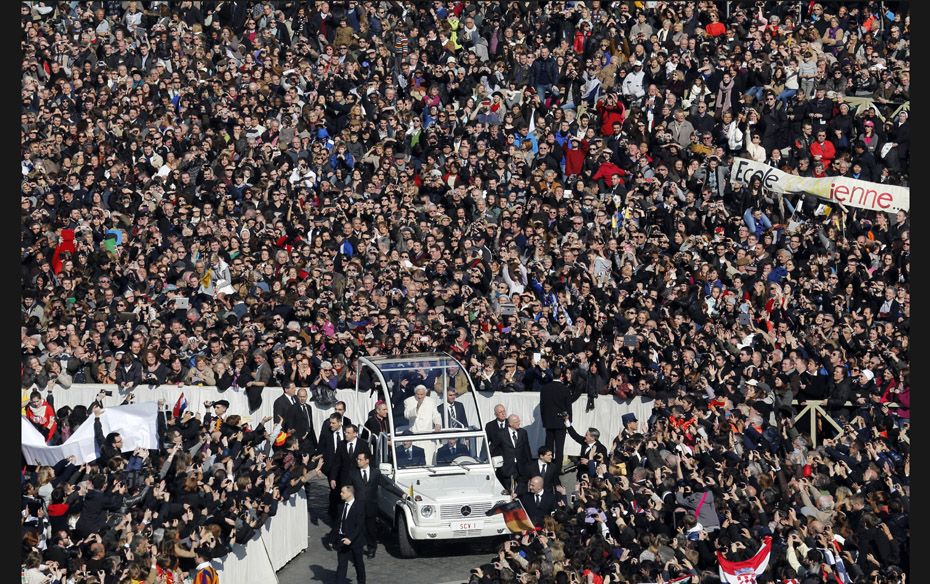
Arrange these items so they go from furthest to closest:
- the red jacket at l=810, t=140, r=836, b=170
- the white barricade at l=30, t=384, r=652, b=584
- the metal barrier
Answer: the red jacket at l=810, t=140, r=836, b=170
the white barricade at l=30, t=384, r=652, b=584
the metal barrier

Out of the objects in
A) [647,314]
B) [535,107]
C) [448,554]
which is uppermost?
[535,107]

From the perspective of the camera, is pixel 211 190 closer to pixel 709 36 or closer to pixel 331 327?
pixel 331 327

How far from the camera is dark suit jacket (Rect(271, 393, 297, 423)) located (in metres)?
26.7

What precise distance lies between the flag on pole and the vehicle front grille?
6.02 metres

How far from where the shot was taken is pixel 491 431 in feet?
84.5

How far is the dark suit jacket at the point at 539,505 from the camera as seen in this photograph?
79.3 feet

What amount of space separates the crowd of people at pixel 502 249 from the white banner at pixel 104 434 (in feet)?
1.63

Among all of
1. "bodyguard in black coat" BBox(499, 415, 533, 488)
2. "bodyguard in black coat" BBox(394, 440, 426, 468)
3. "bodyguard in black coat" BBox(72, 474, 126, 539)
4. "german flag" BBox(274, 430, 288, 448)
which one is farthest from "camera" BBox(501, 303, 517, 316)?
"bodyguard in black coat" BBox(72, 474, 126, 539)

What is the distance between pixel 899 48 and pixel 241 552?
20.8 metres

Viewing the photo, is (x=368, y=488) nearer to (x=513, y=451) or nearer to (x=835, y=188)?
(x=513, y=451)

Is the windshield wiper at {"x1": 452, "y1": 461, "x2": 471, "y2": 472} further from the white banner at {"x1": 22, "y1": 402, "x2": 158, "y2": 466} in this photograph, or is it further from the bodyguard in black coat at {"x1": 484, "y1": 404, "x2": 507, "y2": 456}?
the white banner at {"x1": 22, "y1": 402, "x2": 158, "y2": 466}

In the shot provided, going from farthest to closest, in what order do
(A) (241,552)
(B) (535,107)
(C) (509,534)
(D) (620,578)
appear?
1. (B) (535,107)
2. (C) (509,534)
3. (A) (241,552)
4. (D) (620,578)

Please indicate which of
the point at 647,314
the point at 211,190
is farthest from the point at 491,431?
the point at 211,190

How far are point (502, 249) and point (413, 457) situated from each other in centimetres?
788
